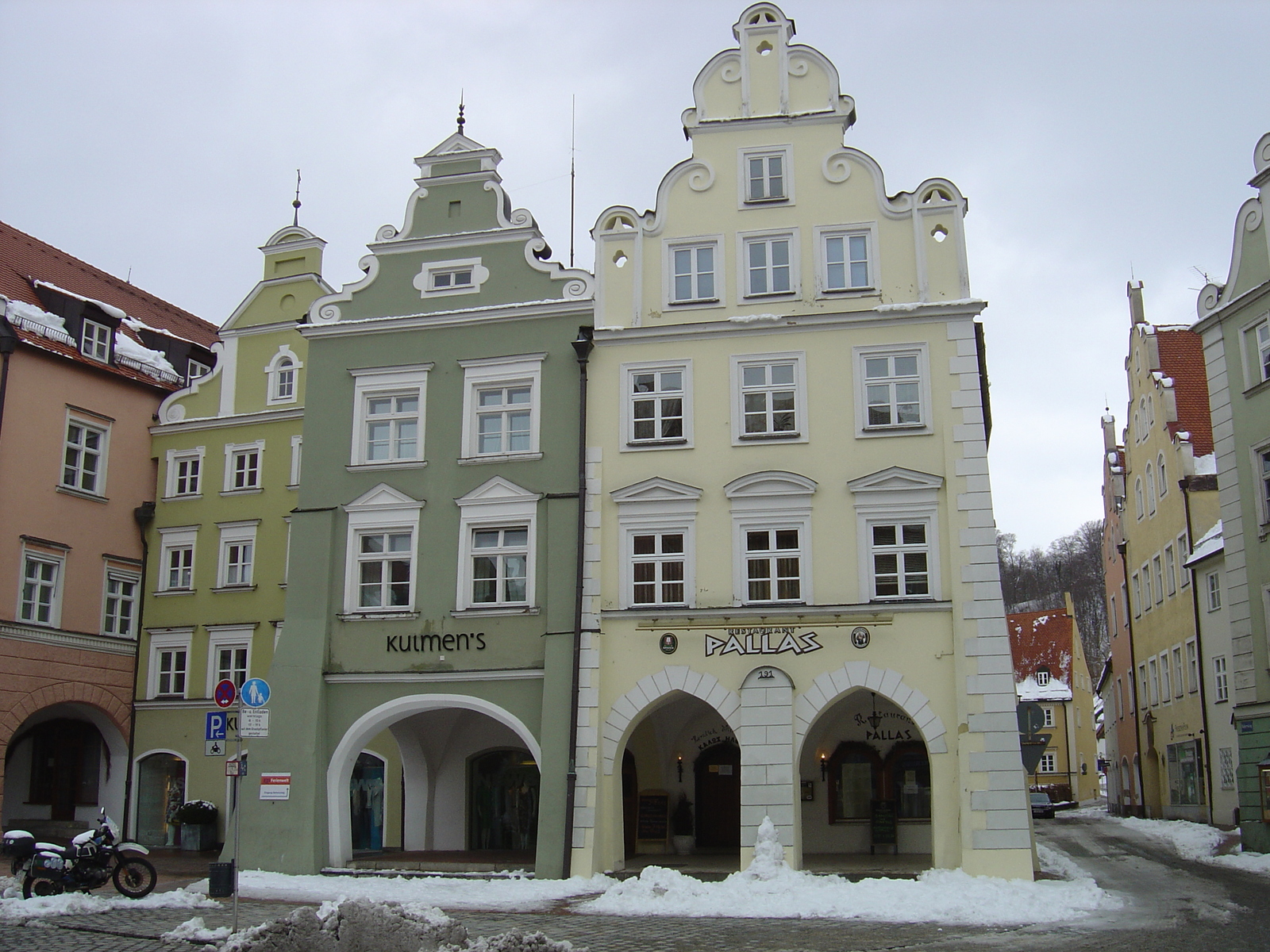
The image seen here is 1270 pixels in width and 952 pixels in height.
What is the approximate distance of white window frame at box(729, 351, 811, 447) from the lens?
2347 cm

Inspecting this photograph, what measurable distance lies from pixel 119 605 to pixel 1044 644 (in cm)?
5422

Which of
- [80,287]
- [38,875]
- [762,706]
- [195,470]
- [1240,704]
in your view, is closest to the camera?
[38,875]

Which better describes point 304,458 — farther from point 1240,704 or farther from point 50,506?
point 1240,704

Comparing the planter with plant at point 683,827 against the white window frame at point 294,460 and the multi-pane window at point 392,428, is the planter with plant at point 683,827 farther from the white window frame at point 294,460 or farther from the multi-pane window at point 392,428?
the white window frame at point 294,460

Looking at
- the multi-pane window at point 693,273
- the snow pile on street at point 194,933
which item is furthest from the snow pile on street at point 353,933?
the multi-pane window at point 693,273

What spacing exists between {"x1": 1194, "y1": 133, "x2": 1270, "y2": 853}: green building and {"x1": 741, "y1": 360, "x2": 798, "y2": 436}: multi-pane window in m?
10.3

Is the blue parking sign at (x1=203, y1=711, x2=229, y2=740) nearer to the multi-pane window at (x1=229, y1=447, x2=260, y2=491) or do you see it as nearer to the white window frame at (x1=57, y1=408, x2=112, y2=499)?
the multi-pane window at (x1=229, y1=447, x2=260, y2=491)

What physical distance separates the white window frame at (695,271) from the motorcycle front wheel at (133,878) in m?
13.2

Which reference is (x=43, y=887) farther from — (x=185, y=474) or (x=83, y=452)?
(x=185, y=474)

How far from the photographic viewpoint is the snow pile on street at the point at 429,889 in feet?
62.7

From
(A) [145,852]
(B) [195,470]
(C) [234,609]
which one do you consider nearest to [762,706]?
(A) [145,852]

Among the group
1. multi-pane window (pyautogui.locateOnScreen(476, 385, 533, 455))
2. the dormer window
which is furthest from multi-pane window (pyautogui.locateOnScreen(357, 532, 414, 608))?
the dormer window

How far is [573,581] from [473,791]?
6616 millimetres

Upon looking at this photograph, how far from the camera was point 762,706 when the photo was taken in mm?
22203
